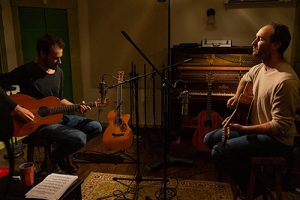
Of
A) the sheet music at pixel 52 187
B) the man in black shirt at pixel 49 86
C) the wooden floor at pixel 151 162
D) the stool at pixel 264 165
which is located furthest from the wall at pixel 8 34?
the stool at pixel 264 165

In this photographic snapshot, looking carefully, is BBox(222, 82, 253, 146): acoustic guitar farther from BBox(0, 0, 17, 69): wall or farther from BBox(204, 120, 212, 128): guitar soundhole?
BBox(0, 0, 17, 69): wall

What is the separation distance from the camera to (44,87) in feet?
8.25

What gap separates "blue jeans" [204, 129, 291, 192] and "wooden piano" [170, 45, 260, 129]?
136 cm

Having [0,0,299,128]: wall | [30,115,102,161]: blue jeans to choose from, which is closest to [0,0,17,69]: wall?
[0,0,299,128]: wall

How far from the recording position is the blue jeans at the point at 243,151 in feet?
6.09

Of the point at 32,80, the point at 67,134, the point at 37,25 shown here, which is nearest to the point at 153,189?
the point at 67,134

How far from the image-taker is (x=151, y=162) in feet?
10.0

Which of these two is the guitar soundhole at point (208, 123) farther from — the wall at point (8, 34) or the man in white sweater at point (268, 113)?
the wall at point (8, 34)

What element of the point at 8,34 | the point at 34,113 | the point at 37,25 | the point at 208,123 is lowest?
the point at 208,123

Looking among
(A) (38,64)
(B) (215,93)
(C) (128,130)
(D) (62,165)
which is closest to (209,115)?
(B) (215,93)

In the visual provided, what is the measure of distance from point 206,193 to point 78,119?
142 centimetres

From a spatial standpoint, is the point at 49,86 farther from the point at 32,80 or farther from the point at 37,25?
the point at 37,25

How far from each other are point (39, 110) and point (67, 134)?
1.09 feet

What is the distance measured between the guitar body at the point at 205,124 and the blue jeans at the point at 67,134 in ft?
3.89
